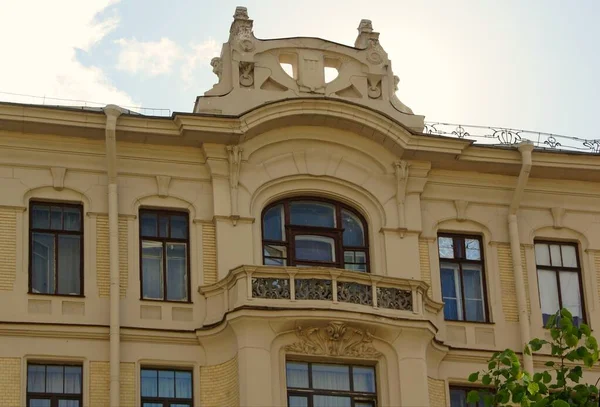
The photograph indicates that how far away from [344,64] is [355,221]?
2992 millimetres

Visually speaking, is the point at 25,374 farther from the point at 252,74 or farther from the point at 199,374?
the point at 252,74

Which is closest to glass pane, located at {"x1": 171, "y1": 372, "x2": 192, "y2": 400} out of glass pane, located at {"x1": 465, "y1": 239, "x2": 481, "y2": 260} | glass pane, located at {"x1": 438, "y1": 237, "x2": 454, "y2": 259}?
glass pane, located at {"x1": 438, "y1": 237, "x2": 454, "y2": 259}

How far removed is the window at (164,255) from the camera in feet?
92.9

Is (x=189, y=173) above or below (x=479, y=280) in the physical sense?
above

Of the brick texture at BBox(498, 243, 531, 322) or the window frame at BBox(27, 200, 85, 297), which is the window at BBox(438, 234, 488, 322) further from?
the window frame at BBox(27, 200, 85, 297)

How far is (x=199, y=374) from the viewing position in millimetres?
27562

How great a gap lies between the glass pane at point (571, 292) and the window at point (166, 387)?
7.15 m

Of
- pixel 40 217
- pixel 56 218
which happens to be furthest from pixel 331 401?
pixel 40 217

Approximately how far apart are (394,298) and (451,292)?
79.4 inches

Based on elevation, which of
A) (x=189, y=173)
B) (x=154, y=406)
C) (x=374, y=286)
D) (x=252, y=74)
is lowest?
(x=154, y=406)

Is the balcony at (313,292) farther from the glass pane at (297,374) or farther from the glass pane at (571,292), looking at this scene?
the glass pane at (571,292)

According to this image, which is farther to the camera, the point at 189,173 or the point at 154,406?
the point at 189,173

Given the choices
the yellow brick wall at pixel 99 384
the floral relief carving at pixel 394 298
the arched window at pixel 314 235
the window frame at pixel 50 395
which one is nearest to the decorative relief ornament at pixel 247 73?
the arched window at pixel 314 235

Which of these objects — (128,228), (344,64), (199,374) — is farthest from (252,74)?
(199,374)
